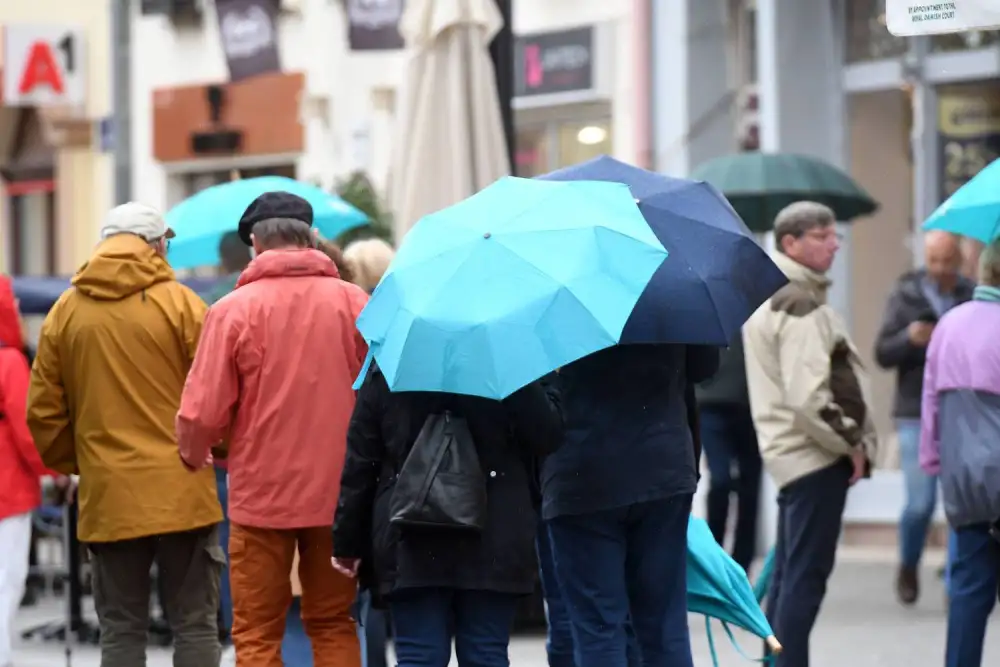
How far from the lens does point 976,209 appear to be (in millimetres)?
8664

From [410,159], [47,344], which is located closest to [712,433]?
[410,159]

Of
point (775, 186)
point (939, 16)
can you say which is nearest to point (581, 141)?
point (775, 186)

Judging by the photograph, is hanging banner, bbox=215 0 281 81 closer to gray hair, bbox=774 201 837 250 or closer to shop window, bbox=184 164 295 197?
shop window, bbox=184 164 295 197

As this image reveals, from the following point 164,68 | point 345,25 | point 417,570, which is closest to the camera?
point 417,570

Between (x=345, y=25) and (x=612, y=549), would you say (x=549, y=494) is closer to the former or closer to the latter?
(x=612, y=549)

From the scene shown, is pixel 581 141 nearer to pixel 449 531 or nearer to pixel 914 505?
pixel 914 505

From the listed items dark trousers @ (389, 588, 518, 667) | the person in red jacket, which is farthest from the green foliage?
dark trousers @ (389, 588, 518, 667)

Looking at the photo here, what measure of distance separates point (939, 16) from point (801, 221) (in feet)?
5.86

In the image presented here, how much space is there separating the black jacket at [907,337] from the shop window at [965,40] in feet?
8.92

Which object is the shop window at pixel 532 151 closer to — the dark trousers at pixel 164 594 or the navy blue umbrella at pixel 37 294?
the navy blue umbrella at pixel 37 294

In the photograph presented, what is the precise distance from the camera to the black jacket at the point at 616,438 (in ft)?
22.6

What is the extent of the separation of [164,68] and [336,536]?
17900mm

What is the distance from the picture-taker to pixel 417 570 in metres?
6.52

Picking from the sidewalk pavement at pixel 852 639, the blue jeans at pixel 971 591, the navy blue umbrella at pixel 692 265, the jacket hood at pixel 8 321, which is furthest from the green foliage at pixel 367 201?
the navy blue umbrella at pixel 692 265
